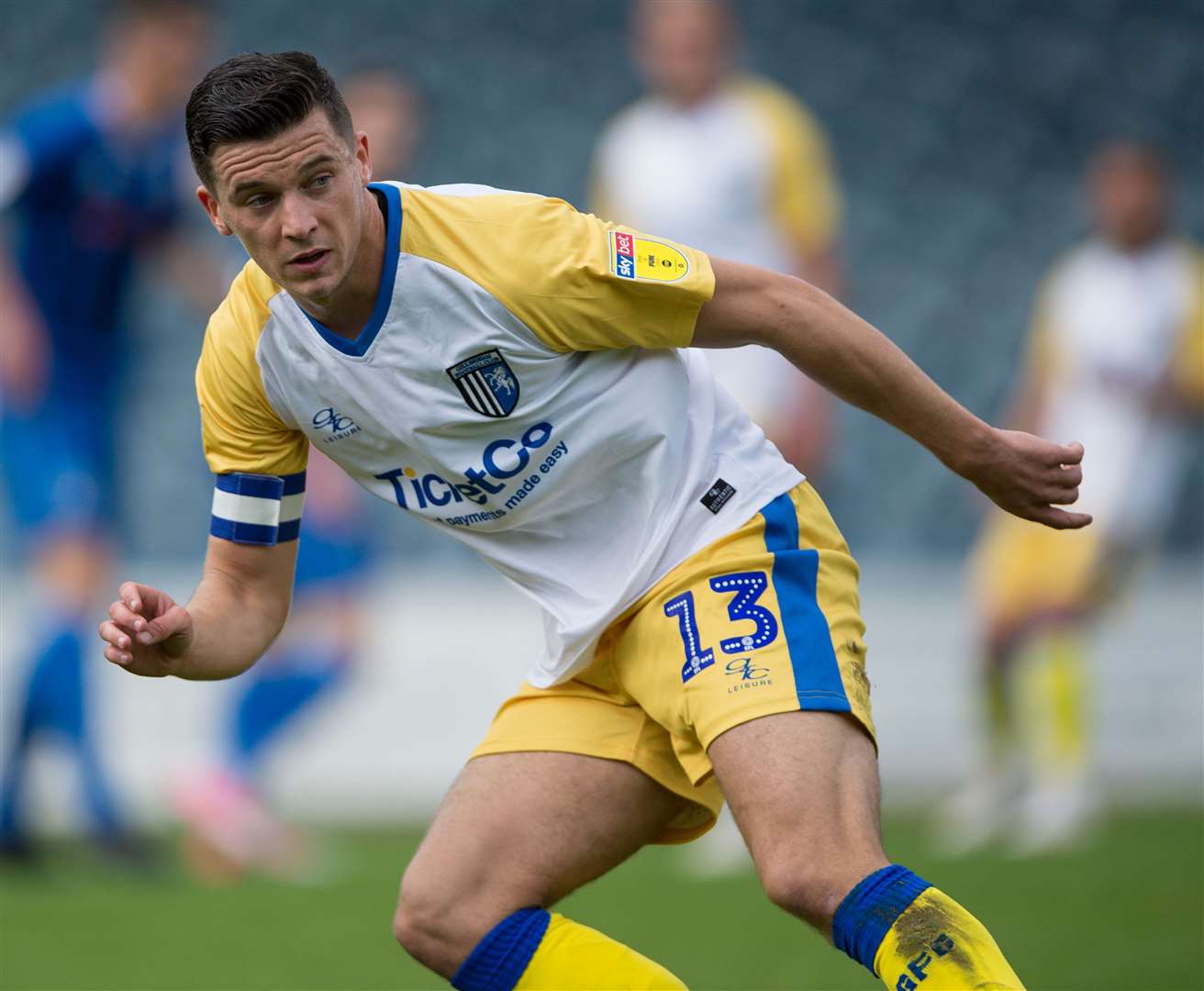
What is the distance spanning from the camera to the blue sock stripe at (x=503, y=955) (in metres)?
3.03

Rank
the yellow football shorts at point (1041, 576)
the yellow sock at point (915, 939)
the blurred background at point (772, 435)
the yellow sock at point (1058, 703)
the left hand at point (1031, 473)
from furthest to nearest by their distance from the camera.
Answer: the yellow football shorts at point (1041, 576)
the yellow sock at point (1058, 703)
the blurred background at point (772, 435)
the left hand at point (1031, 473)
the yellow sock at point (915, 939)

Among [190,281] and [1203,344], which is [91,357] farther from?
[1203,344]

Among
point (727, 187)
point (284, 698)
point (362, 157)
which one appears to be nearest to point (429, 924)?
point (362, 157)

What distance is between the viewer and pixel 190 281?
6.44 m

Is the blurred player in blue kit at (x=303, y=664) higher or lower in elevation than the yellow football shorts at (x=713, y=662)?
lower

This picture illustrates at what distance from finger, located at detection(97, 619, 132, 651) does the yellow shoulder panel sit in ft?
1.25

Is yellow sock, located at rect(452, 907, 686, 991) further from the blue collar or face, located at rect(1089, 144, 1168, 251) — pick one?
face, located at rect(1089, 144, 1168, 251)

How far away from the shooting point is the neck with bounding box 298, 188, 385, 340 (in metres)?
2.93

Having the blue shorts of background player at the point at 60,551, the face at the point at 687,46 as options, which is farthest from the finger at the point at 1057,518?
the blue shorts of background player at the point at 60,551

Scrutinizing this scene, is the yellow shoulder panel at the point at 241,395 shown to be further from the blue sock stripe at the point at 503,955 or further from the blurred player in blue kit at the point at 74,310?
the blurred player in blue kit at the point at 74,310

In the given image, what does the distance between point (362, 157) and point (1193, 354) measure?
4.96m

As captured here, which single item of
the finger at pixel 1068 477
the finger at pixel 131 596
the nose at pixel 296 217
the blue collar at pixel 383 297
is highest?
→ the nose at pixel 296 217

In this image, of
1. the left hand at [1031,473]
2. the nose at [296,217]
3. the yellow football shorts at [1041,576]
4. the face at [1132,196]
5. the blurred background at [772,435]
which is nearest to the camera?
the nose at [296,217]

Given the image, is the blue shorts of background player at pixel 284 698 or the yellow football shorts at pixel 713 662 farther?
the blue shorts of background player at pixel 284 698
